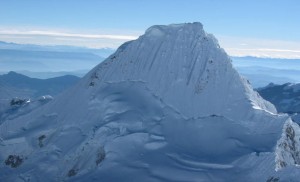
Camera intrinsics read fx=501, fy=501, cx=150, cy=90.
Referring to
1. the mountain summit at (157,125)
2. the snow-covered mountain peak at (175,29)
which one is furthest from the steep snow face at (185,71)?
the mountain summit at (157,125)

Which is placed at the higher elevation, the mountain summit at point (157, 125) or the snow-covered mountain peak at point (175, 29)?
the snow-covered mountain peak at point (175, 29)

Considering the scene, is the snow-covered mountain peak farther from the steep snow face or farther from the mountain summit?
the mountain summit

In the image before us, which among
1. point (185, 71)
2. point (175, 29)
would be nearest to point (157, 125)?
point (185, 71)

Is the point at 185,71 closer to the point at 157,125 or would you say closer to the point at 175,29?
the point at 175,29

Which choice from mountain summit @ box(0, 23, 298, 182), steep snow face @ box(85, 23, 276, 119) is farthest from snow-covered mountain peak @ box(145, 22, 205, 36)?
mountain summit @ box(0, 23, 298, 182)

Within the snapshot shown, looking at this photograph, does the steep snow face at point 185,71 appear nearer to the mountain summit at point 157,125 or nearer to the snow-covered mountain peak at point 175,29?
the snow-covered mountain peak at point 175,29

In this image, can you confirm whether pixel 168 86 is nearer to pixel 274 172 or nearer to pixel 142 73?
pixel 142 73
